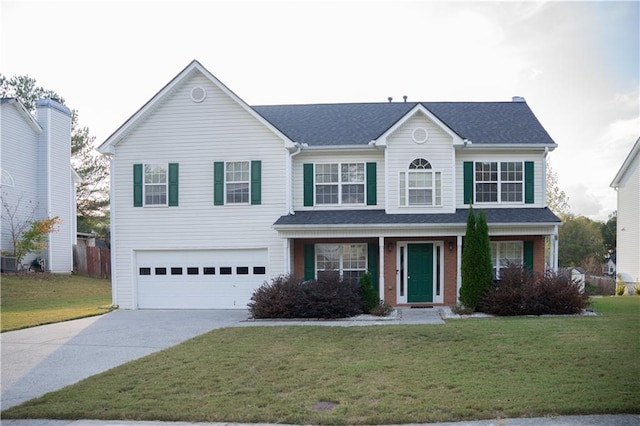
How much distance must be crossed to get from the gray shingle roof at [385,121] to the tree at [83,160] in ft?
92.9

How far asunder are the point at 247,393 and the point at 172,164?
13.2 m

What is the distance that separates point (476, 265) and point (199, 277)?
Result: 9525mm

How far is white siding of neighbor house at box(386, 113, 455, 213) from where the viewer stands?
1948cm

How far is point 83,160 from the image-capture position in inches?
1834

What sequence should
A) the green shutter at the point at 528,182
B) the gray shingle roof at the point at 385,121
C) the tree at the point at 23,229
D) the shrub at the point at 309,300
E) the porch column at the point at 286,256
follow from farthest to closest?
the tree at the point at 23,229, the gray shingle roof at the point at 385,121, the green shutter at the point at 528,182, the porch column at the point at 286,256, the shrub at the point at 309,300

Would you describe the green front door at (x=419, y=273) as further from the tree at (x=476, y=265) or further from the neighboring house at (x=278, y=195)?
the tree at (x=476, y=265)

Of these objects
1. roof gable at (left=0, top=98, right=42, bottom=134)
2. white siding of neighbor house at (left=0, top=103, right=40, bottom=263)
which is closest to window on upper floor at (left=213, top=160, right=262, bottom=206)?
white siding of neighbor house at (left=0, top=103, right=40, bottom=263)

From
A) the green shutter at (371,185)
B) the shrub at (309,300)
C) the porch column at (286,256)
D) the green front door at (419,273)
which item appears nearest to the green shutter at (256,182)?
the porch column at (286,256)

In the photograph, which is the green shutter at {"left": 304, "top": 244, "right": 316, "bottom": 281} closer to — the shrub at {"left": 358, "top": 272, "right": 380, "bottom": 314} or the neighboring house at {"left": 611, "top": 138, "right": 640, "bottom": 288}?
the shrub at {"left": 358, "top": 272, "right": 380, "bottom": 314}

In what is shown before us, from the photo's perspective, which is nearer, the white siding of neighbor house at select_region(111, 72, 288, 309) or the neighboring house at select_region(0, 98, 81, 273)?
the white siding of neighbor house at select_region(111, 72, 288, 309)

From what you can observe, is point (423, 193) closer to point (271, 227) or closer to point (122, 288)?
point (271, 227)

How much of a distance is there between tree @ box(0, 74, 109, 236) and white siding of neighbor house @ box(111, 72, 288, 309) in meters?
27.7

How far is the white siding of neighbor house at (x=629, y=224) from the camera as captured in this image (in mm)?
29797

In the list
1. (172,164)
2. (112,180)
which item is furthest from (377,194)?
(112,180)
